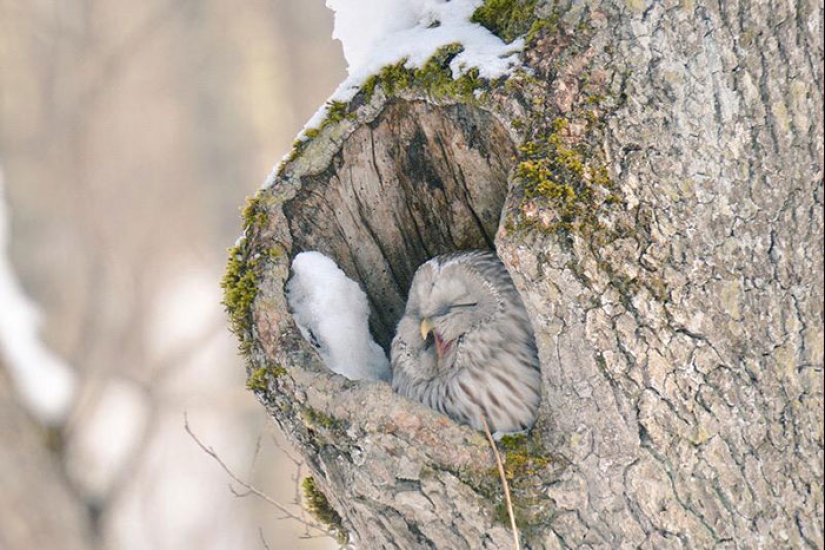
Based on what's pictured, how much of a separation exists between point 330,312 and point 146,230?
A: 19.3 ft

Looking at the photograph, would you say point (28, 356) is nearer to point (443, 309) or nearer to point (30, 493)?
point (30, 493)

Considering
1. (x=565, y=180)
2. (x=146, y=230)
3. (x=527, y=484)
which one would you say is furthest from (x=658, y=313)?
(x=146, y=230)

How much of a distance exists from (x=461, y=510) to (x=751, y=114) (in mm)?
1052

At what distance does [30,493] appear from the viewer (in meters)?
6.03

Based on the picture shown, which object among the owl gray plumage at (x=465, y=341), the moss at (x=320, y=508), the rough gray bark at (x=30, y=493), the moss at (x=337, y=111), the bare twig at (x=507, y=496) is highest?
the moss at (x=337, y=111)

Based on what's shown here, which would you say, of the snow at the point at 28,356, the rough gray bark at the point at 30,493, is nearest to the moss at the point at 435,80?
the rough gray bark at the point at 30,493

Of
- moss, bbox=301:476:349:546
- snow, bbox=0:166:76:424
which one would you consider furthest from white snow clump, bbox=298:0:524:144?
snow, bbox=0:166:76:424

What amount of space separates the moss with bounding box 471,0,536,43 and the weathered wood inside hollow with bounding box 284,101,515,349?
200mm

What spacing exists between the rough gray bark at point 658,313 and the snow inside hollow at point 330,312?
0.31 meters

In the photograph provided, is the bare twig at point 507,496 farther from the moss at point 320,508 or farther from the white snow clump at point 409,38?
the moss at point 320,508

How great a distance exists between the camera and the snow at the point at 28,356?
20.6 ft

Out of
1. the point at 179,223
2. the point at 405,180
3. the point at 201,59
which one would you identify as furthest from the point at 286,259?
the point at 201,59

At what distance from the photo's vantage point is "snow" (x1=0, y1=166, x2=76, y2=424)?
6289 mm

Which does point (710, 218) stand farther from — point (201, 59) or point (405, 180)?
point (201, 59)
